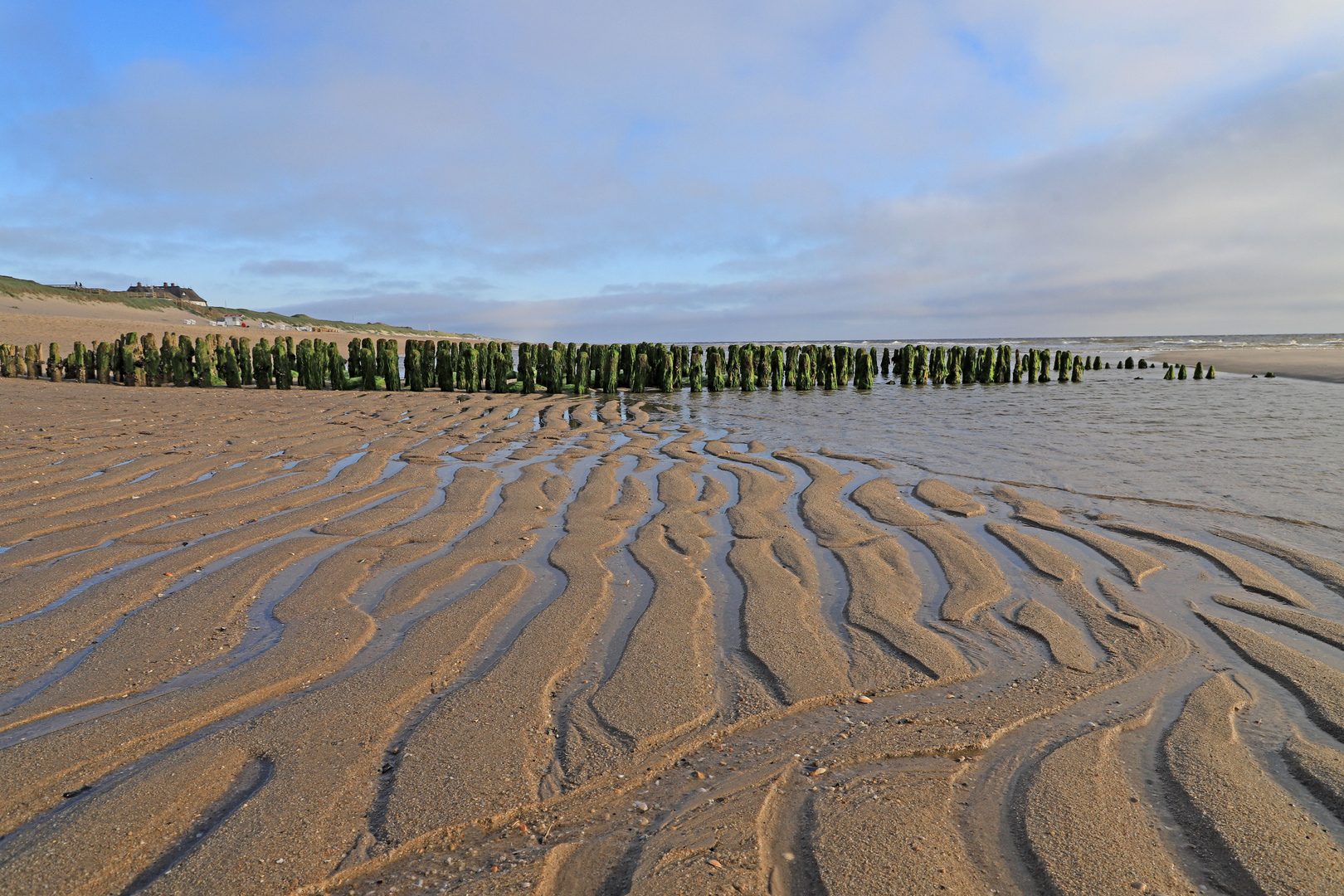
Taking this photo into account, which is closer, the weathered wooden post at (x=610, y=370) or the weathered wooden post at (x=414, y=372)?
the weathered wooden post at (x=414, y=372)

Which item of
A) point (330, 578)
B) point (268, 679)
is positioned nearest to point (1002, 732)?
point (268, 679)

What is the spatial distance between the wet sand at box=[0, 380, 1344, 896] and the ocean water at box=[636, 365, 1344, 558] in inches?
29.4

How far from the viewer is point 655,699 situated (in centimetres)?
305

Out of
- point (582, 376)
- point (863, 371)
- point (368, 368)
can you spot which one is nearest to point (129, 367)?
point (368, 368)

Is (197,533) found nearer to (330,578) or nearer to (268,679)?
(330,578)

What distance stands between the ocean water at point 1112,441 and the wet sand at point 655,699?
746mm

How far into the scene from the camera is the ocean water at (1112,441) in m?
6.63

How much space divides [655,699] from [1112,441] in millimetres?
10006

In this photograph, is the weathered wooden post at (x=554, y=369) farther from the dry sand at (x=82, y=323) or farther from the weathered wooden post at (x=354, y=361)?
the dry sand at (x=82, y=323)

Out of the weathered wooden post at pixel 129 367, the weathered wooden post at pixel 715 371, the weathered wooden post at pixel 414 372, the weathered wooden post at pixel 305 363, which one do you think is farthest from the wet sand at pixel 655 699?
the weathered wooden post at pixel 715 371

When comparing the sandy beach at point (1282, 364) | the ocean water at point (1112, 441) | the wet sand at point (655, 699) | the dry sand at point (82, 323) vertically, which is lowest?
the wet sand at point (655, 699)

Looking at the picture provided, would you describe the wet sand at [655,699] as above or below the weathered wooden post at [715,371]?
below

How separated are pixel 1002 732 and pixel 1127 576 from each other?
2488 mm

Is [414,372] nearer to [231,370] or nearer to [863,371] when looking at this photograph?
[231,370]
